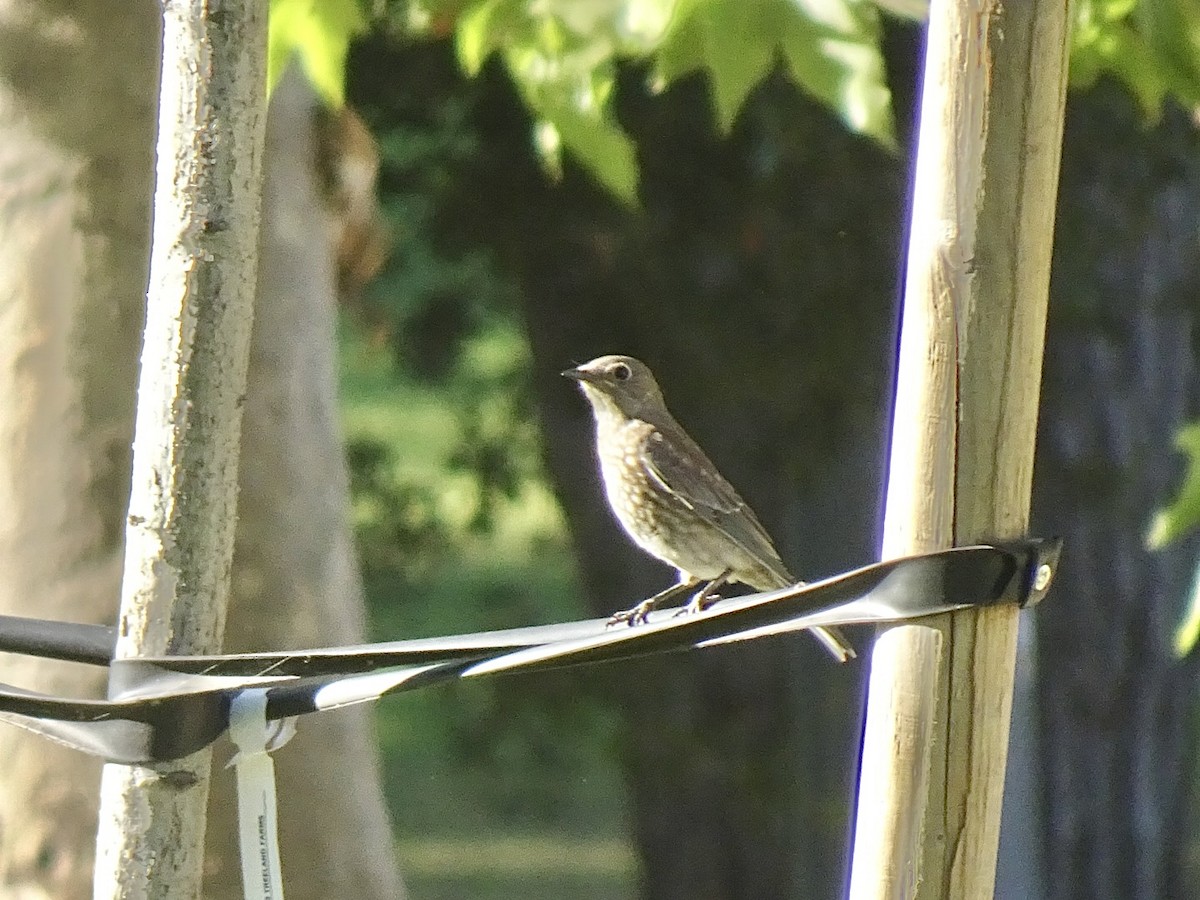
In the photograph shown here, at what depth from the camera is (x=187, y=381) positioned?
6.51 feet

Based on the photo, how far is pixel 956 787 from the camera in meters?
1.77

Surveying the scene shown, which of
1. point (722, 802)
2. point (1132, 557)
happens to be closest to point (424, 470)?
point (722, 802)

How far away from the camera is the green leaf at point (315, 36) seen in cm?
266

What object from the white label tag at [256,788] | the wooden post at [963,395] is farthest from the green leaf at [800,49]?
the white label tag at [256,788]

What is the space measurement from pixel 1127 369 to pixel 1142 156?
0.64 m

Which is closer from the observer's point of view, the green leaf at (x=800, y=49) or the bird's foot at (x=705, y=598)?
the green leaf at (x=800, y=49)

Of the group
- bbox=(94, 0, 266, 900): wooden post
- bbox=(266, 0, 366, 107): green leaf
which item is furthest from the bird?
bbox=(94, 0, 266, 900): wooden post

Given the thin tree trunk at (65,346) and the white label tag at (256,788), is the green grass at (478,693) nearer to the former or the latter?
the thin tree trunk at (65,346)

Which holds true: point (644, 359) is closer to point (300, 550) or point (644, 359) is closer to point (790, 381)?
point (790, 381)

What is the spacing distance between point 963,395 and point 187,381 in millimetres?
835

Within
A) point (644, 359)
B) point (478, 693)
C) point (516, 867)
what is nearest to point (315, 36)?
point (644, 359)

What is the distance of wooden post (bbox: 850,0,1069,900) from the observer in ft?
5.69

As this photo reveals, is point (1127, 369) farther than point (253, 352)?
Yes

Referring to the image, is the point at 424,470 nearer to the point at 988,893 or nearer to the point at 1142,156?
the point at 1142,156
